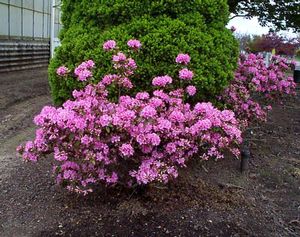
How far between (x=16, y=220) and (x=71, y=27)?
81.6 inches

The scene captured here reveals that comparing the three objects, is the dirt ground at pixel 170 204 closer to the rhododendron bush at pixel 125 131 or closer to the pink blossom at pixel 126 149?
the rhododendron bush at pixel 125 131

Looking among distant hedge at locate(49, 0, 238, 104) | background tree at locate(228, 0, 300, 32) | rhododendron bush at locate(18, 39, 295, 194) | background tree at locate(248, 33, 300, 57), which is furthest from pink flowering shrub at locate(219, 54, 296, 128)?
background tree at locate(248, 33, 300, 57)

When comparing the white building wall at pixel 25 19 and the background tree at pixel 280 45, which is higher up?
the white building wall at pixel 25 19

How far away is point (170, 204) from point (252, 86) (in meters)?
2.30

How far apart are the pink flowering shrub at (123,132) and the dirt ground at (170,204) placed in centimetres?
30

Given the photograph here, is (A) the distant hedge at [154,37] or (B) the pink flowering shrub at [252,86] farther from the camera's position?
(B) the pink flowering shrub at [252,86]

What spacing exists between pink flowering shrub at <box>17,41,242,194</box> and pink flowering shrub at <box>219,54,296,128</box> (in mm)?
1392

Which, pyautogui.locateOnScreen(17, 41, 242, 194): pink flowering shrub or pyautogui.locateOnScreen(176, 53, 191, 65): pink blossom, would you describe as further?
pyautogui.locateOnScreen(176, 53, 191, 65): pink blossom

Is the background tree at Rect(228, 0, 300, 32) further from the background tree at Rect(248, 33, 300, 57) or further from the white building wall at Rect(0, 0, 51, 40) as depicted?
the background tree at Rect(248, 33, 300, 57)

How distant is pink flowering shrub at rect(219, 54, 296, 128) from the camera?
4.86m

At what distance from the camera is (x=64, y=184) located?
3.45 meters

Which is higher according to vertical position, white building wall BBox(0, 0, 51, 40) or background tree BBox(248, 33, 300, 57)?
white building wall BBox(0, 0, 51, 40)

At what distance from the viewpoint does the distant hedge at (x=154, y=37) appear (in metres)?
3.79

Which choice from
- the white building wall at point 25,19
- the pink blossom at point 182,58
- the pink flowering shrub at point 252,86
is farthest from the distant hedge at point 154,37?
the white building wall at point 25,19
